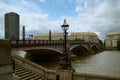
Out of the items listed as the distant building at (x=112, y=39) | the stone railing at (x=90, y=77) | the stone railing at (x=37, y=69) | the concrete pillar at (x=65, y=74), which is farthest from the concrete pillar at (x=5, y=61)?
the distant building at (x=112, y=39)

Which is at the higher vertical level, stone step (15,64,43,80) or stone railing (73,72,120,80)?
stone railing (73,72,120,80)

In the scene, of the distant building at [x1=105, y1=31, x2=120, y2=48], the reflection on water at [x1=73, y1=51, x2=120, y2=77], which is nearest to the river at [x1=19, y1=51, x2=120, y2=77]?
the reflection on water at [x1=73, y1=51, x2=120, y2=77]

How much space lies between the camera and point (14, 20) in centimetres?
3616

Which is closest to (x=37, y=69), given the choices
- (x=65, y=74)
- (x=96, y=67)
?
(x=65, y=74)

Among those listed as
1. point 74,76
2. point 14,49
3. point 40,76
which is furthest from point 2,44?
point 14,49

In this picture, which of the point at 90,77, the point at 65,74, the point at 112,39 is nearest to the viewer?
the point at 90,77

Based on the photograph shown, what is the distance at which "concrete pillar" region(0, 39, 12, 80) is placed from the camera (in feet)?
7.79

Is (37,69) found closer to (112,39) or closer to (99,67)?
(99,67)

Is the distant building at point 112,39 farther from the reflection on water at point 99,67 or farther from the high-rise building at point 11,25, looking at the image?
the high-rise building at point 11,25

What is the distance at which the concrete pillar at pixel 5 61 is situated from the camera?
7.79ft

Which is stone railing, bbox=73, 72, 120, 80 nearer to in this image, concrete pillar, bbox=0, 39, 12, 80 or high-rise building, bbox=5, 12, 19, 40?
concrete pillar, bbox=0, 39, 12, 80

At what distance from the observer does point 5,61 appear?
2412 millimetres

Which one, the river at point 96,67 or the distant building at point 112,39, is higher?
the distant building at point 112,39

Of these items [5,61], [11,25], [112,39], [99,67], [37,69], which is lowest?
[99,67]
